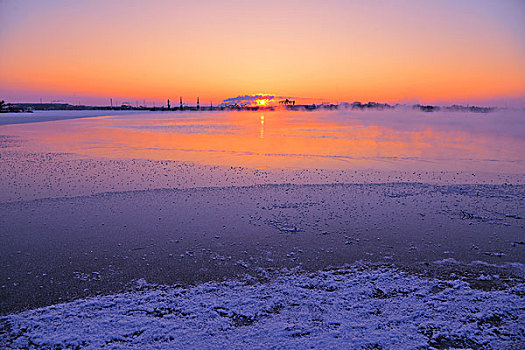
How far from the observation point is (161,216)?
24.9 feet

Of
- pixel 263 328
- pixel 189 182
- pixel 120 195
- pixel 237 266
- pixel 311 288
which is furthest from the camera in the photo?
pixel 189 182

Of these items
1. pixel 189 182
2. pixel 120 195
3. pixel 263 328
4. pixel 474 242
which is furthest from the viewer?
pixel 189 182

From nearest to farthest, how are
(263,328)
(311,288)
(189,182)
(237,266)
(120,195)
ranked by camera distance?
(263,328), (311,288), (237,266), (120,195), (189,182)

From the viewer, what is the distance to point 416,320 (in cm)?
389

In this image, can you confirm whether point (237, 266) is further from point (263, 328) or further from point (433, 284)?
point (433, 284)

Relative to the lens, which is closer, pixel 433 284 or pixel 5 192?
pixel 433 284

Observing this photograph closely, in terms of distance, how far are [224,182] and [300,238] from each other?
491 cm

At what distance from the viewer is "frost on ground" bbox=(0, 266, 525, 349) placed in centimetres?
353

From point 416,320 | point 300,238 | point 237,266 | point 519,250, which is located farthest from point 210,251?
point 519,250

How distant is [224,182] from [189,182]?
1.08 m

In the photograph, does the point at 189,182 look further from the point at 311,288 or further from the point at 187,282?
the point at 311,288

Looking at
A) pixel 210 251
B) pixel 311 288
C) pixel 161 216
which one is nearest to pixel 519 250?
pixel 311 288

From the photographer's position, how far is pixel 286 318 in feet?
12.9

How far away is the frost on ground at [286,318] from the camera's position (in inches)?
139
